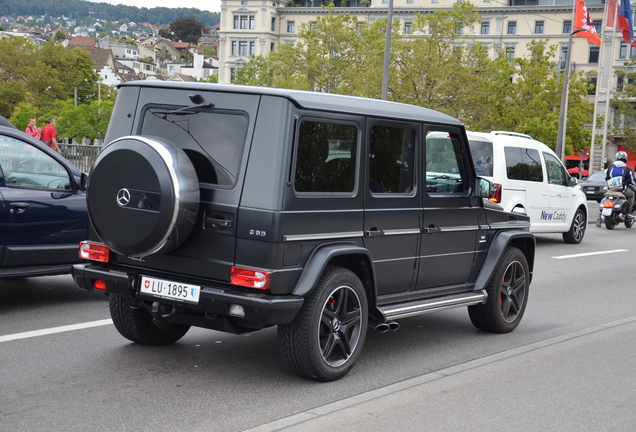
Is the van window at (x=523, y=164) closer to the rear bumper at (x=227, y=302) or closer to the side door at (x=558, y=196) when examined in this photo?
the side door at (x=558, y=196)

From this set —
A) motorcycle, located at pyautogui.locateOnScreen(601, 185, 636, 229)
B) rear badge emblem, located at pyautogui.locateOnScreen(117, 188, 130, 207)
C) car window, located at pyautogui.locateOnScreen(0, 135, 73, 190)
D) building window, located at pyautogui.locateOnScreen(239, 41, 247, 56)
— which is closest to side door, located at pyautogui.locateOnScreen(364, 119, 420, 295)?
rear badge emblem, located at pyautogui.locateOnScreen(117, 188, 130, 207)

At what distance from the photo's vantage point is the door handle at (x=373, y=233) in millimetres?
5883

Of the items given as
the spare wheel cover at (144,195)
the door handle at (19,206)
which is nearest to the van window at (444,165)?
the spare wheel cover at (144,195)

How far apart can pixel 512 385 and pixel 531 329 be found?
7.60ft

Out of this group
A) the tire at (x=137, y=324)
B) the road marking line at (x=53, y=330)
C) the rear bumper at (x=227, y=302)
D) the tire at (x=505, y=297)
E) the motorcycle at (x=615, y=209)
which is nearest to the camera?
the rear bumper at (x=227, y=302)

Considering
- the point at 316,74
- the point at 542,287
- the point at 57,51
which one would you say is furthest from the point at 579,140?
the point at 57,51

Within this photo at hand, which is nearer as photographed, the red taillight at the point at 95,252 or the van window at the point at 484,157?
the red taillight at the point at 95,252

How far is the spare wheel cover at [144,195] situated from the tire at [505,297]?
10.3ft

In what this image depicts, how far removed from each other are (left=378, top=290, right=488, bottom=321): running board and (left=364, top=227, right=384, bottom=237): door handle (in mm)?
532

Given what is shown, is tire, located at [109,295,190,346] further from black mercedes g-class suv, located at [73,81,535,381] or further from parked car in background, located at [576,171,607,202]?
parked car in background, located at [576,171,607,202]

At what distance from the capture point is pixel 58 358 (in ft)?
19.8

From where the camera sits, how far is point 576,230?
56.1 feet

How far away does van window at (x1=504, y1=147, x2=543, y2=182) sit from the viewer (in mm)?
14516

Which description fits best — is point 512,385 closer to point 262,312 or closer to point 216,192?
point 262,312
